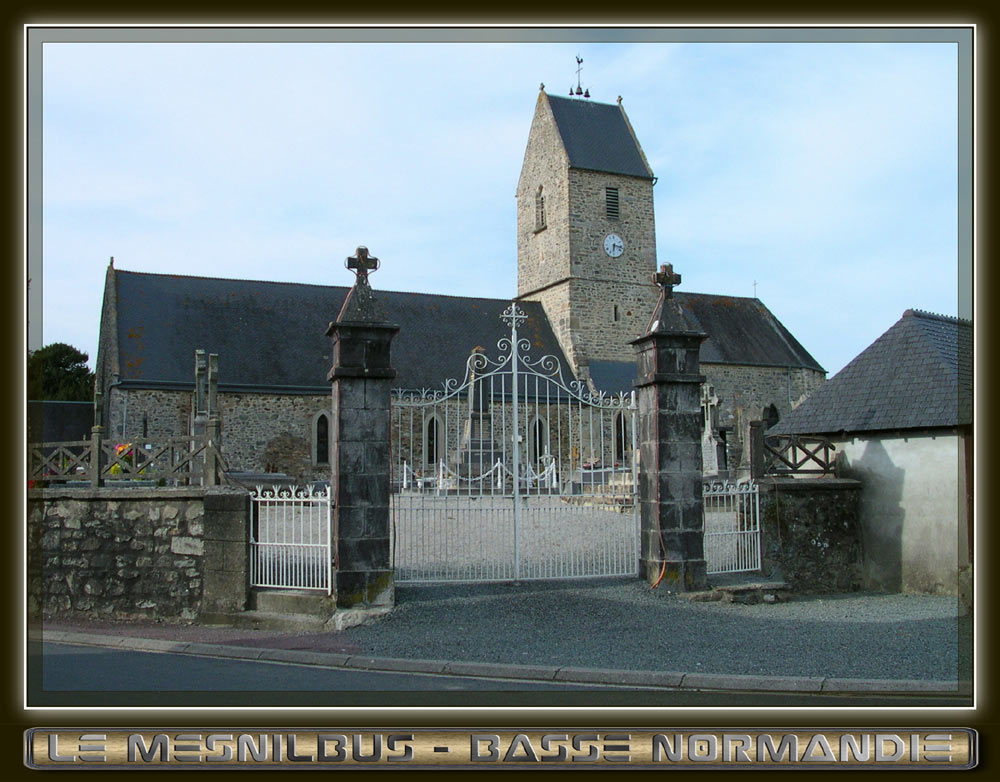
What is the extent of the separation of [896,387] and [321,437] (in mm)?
19591

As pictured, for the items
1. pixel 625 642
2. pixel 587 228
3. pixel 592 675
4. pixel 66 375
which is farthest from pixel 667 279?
pixel 66 375

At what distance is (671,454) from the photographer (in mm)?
9867

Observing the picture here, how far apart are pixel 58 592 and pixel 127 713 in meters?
6.13

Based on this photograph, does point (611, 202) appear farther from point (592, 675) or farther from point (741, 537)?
point (592, 675)

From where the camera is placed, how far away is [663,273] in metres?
10.5

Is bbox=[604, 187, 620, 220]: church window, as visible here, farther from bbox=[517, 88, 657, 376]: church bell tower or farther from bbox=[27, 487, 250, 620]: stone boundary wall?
bbox=[27, 487, 250, 620]: stone boundary wall

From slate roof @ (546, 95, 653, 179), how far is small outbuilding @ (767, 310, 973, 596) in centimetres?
2392

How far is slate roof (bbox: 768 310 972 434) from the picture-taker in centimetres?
1145

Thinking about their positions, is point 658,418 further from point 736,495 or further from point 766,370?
point 766,370

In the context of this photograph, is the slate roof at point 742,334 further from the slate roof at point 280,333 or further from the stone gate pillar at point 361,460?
the stone gate pillar at point 361,460

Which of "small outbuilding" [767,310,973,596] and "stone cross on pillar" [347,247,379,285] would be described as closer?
"stone cross on pillar" [347,247,379,285]

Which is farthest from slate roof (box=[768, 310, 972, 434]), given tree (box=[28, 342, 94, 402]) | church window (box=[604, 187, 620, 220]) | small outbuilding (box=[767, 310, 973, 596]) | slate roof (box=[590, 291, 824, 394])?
tree (box=[28, 342, 94, 402])

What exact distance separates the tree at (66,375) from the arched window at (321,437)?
17.8 meters

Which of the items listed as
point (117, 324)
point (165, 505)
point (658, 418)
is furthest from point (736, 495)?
point (117, 324)
